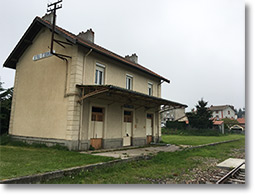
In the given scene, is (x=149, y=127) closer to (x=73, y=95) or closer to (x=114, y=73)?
(x=114, y=73)

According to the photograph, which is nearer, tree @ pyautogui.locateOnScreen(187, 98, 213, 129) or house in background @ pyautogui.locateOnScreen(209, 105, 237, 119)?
tree @ pyautogui.locateOnScreen(187, 98, 213, 129)

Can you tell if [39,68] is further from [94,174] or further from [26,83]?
[94,174]

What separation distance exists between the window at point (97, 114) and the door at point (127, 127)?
2273mm

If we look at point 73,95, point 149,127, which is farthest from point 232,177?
point 149,127

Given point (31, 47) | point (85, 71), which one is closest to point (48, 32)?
point (31, 47)

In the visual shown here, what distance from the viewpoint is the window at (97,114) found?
10.9 meters

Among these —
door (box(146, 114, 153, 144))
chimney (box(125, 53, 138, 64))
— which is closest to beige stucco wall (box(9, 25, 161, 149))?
door (box(146, 114, 153, 144))

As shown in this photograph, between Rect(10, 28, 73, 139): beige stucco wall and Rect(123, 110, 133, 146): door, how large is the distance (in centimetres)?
443

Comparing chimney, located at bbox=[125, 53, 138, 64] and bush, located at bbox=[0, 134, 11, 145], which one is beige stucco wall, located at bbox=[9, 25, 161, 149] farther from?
chimney, located at bbox=[125, 53, 138, 64]

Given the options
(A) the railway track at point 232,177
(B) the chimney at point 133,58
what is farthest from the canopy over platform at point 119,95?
(B) the chimney at point 133,58

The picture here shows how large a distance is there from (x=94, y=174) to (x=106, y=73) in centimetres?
722

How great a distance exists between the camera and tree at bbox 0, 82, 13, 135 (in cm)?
1446

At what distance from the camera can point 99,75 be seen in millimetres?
11703

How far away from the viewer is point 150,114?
16.1 meters
